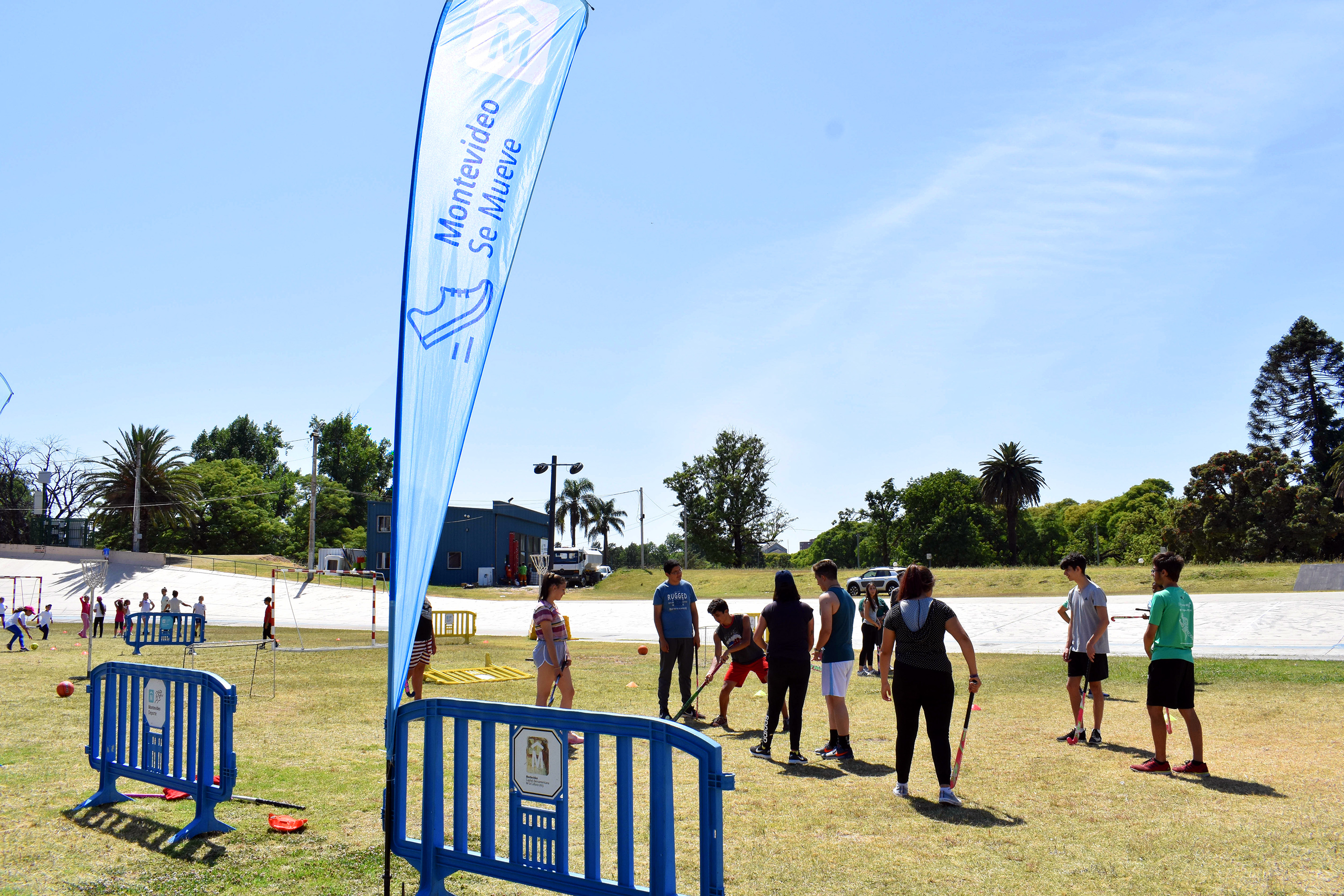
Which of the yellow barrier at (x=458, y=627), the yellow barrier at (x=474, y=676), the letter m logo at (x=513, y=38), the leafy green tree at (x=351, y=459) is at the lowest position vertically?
the yellow barrier at (x=458, y=627)

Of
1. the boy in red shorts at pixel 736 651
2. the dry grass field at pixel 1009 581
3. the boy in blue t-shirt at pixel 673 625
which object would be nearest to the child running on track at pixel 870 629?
the boy in red shorts at pixel 736 651

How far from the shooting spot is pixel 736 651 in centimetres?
909

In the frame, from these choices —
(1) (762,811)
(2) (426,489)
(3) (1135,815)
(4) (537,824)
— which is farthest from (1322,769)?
(2) (426,489)

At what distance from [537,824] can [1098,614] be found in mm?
6182

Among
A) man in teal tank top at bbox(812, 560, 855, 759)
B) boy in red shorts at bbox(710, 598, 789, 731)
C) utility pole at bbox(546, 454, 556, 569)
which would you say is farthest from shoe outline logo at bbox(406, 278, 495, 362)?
utility pole at bbox(546, 454, 556, 569)

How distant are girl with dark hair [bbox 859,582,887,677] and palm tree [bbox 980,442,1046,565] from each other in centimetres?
6863

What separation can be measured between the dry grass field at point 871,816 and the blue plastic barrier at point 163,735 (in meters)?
0.25

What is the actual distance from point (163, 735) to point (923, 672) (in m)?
5.24

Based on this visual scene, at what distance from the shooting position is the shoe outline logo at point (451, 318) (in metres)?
4.45

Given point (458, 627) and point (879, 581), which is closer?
point (458, 627)

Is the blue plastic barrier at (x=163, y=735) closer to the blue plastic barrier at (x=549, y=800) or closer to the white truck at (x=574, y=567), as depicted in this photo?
the blue plastic barrier at (x=549, y=800)

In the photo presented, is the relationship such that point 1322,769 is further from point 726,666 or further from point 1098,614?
point 726,666

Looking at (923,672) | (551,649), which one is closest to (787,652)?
(923,672)

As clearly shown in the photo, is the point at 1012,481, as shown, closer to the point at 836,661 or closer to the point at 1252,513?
the point at 1252,513
